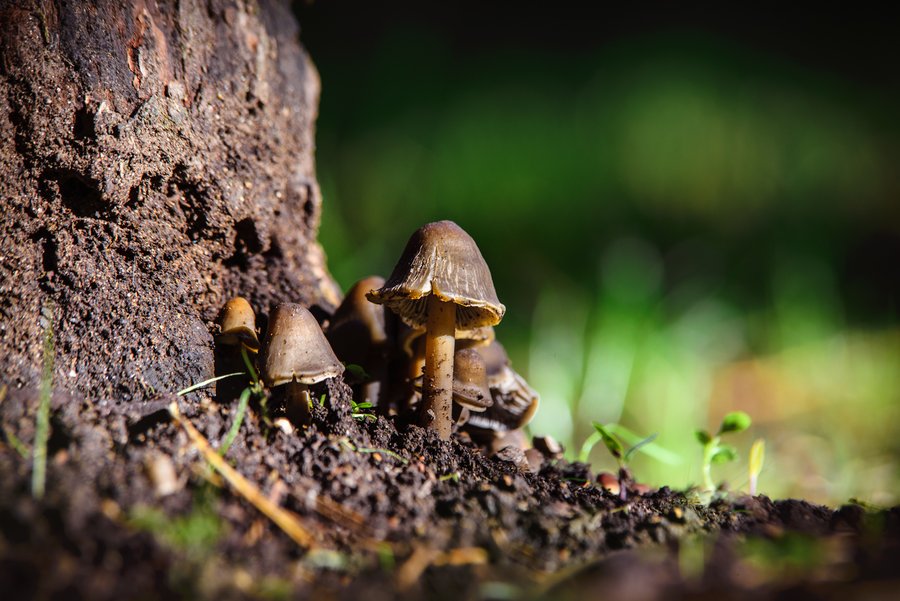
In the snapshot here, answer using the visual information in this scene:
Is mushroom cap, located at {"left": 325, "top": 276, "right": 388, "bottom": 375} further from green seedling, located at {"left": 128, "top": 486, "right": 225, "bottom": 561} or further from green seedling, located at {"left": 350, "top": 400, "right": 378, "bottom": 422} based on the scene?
green seedling, located at {"left": 128, "top": 486, "right": 225, "bottom": 561}

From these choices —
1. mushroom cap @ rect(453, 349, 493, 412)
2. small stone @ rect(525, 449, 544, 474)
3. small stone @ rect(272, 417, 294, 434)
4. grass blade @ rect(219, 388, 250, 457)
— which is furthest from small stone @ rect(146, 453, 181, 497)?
small stone @ rect(525, 449, 544, 474)

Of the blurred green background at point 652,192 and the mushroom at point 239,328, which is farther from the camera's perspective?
the blurred green background at point 652,192

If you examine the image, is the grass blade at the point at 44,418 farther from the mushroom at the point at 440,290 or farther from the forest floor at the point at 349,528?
the mushroom at the point at 440,290

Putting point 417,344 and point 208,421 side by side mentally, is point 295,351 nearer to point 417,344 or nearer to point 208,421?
point 208,421

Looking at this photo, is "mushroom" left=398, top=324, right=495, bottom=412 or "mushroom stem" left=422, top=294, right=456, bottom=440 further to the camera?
"mushroom" left=398, top=324, right=495, bottom=412

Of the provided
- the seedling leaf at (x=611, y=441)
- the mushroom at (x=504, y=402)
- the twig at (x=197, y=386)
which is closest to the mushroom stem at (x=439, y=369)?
the mushroom at (x=504, y=402)

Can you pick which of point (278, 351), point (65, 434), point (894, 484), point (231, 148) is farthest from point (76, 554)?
point (894, 484)
